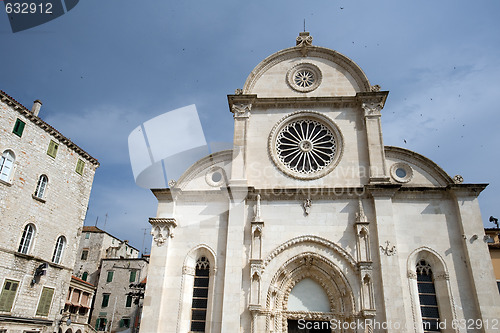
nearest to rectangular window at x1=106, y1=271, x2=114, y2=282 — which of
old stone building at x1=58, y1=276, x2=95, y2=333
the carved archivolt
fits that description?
old stone building at x1=58, y1=276, x2=95, y2=333

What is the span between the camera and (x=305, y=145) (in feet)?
61.5

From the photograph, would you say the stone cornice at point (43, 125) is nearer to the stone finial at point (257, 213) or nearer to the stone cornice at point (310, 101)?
the stone cornice at point (310, 101)

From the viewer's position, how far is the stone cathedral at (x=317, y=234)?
49.9ft

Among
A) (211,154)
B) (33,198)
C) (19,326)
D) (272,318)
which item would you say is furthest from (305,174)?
(19,326)

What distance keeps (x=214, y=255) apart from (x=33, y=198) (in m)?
10.0

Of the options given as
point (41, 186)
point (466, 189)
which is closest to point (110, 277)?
point (41, 186)

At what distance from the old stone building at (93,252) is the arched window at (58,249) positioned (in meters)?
18.7

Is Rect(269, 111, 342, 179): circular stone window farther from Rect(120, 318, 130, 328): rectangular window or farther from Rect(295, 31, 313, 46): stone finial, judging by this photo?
Rect(120, 318, 130, 328): rectangular window

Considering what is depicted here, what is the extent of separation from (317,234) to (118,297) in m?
26.3

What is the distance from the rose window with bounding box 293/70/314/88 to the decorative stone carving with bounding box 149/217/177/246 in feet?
32.1

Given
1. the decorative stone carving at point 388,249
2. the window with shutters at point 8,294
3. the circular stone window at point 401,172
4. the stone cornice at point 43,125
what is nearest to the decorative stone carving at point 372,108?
the circular stone window at point 401,172

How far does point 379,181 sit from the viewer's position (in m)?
16.8

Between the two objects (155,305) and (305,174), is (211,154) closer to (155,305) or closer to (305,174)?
(305,174)

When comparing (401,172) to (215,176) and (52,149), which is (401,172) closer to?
(215,176)
